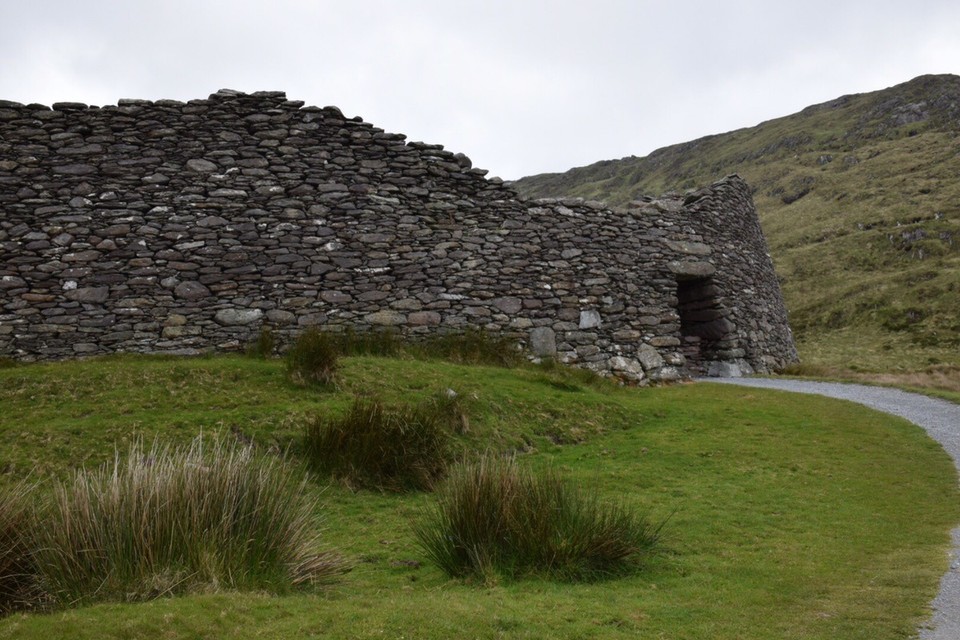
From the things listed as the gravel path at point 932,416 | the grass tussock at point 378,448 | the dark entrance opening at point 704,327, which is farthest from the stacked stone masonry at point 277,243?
the grass tussock at point 378,448

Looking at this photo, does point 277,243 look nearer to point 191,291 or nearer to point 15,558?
point 191,291

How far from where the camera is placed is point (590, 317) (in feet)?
46.0

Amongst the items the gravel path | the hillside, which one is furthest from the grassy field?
the hillside

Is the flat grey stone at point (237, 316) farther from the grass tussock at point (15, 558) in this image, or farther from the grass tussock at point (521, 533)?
the grass tussock at point (15, 558)

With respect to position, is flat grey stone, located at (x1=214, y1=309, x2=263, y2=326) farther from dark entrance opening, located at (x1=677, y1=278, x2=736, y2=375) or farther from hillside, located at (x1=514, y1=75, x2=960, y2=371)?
hillside, located at (x1=514, y1=75, x2=960, y2=371)

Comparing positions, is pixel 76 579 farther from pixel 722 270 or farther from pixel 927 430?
pixel 722 270

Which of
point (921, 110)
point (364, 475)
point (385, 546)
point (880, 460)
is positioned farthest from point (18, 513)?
point (921, 110)

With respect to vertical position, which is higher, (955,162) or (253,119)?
(955,162)

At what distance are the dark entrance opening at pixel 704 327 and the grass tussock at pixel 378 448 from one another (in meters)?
9.91

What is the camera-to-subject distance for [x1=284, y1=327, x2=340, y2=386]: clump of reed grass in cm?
915

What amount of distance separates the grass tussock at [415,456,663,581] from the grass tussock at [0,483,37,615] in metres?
2.20

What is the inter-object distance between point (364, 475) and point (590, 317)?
7.66 meters

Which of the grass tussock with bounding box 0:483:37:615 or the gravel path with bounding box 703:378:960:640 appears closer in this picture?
the grass tussock with bounding box 0:483:37:615

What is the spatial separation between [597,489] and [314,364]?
4918 mm
